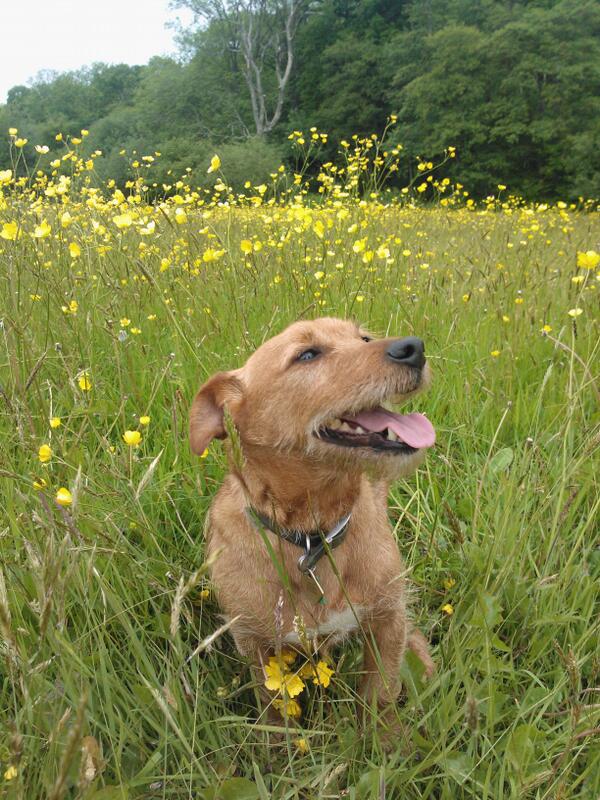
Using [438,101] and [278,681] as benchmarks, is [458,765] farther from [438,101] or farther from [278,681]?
[438,101]

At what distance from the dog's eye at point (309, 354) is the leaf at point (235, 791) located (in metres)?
1.24

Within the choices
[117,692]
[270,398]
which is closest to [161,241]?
[270,398]

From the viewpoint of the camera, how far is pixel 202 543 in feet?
7.43

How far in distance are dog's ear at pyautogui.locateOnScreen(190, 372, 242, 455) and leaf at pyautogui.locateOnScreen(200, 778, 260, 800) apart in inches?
35.5

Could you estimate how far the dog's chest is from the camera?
1.73 metres

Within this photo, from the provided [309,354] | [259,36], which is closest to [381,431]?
[309,354]

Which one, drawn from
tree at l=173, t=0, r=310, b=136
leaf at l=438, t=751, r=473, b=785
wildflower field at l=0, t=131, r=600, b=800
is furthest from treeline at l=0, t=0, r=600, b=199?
leaf at l=438, t=751, r=473, b=785

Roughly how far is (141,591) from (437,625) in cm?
107

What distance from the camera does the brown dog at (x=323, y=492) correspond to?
1721mm

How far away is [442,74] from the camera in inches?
1044

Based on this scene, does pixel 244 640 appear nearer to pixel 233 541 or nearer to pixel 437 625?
pixel 233 541

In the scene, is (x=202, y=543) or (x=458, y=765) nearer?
(x=458, y=765)

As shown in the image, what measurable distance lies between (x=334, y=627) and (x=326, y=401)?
731mm

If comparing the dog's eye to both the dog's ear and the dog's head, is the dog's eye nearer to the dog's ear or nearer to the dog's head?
the dog's head
